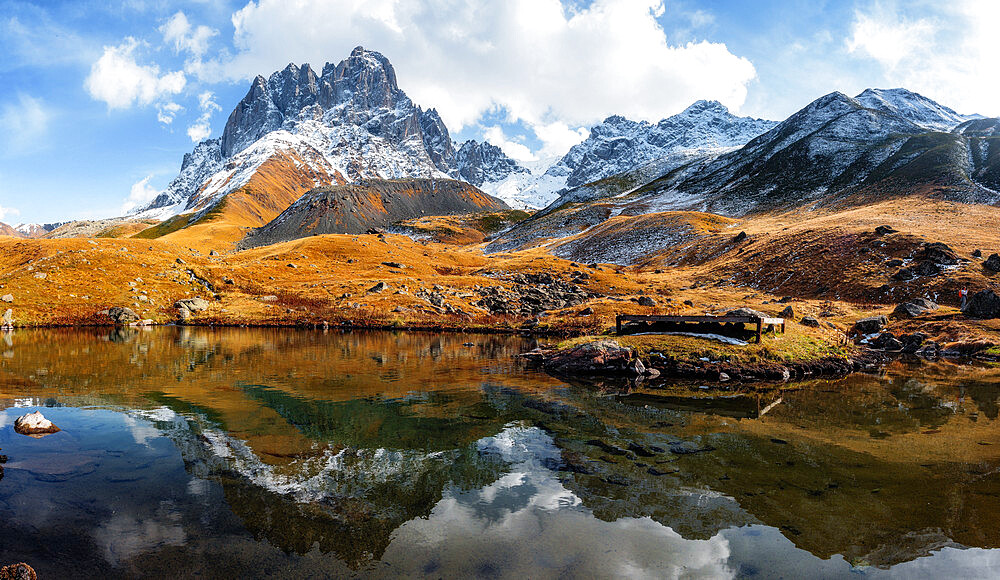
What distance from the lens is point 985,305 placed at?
44.6 m

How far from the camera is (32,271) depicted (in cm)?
6056

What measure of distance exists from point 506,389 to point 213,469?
1553cm

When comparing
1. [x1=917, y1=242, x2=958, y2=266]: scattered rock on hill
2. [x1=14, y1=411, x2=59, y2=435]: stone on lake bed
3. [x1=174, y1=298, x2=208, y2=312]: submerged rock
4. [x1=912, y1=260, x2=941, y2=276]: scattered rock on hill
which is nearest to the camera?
[x1=14, y1=411, x2=59, y2=435]: stone on lake bed

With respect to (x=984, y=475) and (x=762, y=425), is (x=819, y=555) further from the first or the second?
(x=762, y=425)

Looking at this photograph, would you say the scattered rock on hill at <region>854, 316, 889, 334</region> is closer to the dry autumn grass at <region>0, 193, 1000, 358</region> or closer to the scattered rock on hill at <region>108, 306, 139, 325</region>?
the dry autumn grass at <region>0, 193, 1000, 358</region>

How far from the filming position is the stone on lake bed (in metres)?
16.8

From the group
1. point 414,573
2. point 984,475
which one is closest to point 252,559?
point 414,573

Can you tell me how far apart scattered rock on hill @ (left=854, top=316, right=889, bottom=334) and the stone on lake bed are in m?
60.0

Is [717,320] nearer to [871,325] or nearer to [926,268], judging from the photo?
[871,325]

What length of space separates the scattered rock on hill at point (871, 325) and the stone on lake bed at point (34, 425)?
197ft

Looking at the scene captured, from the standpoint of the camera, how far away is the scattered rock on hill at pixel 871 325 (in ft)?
151

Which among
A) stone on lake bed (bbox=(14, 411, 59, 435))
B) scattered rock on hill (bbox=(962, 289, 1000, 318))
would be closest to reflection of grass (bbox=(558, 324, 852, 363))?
scattered rock on hill (bbox=(962, 289, 1000, 318))

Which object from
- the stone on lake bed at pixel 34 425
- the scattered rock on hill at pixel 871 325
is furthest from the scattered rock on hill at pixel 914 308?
the stone on lake bed at pixel 34 425

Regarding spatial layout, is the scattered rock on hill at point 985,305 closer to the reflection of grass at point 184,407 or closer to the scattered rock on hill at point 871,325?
the scattered rock on hill at point 871,325
